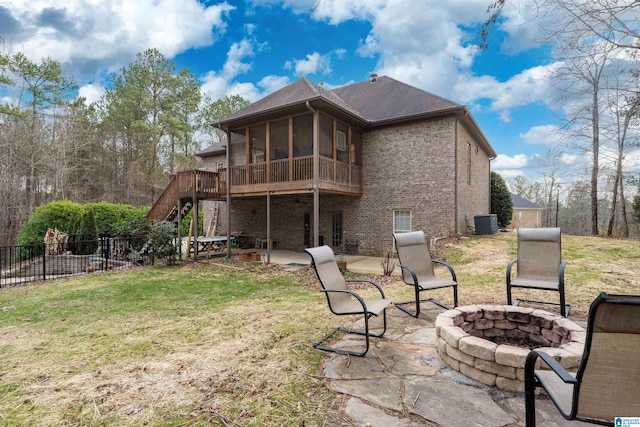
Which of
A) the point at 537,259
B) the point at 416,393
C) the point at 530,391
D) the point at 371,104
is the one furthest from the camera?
the point at 371,104

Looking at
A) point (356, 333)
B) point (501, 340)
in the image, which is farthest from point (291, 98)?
point (501, 340)

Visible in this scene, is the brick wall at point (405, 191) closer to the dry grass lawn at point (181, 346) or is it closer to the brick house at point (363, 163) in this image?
the brick house at point (363, 163)

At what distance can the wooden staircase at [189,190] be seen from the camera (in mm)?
12391

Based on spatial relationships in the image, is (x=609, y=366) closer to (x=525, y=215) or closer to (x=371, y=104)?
(x=371, y=104)

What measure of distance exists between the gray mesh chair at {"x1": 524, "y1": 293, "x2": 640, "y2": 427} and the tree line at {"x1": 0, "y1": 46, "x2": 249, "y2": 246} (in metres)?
25.0

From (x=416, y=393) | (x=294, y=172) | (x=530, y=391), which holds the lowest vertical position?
(x=416, y=393)

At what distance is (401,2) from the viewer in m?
3.09

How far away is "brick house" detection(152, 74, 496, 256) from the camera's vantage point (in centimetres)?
1101

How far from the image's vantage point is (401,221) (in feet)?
41.1

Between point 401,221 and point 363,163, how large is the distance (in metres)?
2.96

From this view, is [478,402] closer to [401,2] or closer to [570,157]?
[401,2]

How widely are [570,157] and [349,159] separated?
1350cm

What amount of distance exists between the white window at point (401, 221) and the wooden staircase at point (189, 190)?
23.7ft

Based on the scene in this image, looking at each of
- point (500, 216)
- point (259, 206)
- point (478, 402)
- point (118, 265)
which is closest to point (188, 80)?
point (259, 206)
